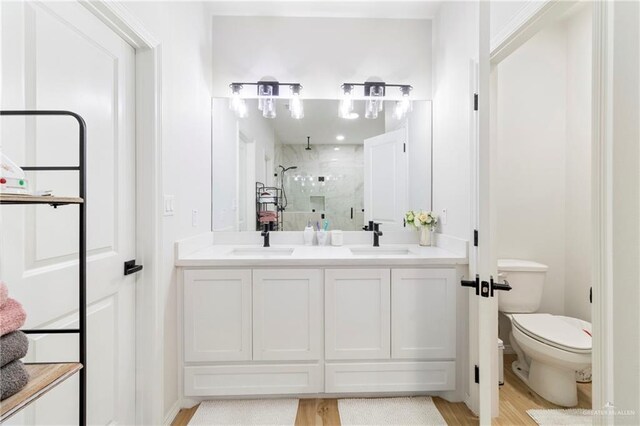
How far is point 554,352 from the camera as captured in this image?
5.41ft

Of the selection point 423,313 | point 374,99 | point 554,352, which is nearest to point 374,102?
point 374,99

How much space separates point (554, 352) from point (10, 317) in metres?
2.33

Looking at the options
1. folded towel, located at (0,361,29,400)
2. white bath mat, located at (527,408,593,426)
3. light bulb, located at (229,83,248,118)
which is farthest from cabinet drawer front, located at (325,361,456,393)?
light bulb, located at (229,83,248,118)

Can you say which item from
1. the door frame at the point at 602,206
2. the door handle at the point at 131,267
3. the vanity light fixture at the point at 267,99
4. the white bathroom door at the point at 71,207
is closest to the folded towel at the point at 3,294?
the white bathroom door at the point at 71,207

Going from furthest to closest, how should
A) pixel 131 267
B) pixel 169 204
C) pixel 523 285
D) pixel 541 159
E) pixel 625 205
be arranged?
pixel 541 159 < pixel 523 285 < pixel 169 204 < pixel 131 267 < pixel 625 205

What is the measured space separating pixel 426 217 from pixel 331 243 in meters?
0.75

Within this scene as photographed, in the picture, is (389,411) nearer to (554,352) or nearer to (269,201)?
(554,352)

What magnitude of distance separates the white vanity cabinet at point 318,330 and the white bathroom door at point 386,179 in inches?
26.5

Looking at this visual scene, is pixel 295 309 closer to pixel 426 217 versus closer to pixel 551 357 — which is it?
pixel 426 217

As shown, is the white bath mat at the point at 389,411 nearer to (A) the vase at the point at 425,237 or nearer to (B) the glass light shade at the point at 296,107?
(A) the vase at the point at 425,237

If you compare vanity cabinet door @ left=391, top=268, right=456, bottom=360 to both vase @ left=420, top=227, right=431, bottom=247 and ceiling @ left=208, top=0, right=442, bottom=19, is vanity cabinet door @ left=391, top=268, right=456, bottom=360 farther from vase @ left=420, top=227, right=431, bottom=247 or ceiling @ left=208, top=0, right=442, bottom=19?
ceiling @ left=208, top=0, right=442, bottom=19

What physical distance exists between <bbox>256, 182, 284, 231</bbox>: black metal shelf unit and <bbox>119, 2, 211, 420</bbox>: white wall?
398 millimetres

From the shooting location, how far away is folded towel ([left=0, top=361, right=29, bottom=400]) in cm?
59

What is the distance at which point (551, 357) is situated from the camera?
166 centimetres
